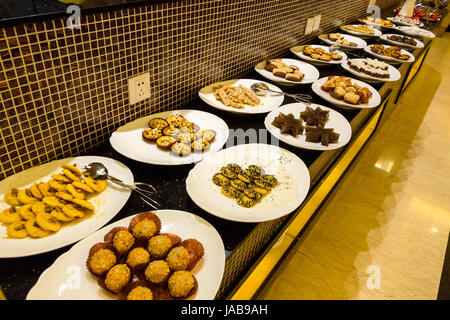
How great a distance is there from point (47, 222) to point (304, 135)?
121cm

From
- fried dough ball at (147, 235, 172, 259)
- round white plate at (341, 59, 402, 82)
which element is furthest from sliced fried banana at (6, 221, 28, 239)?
round white plate at (341, 59, 402, 82)

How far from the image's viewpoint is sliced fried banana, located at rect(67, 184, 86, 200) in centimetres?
106

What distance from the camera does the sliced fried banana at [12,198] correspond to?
103cm

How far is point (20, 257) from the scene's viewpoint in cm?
93

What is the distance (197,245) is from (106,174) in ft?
1.51

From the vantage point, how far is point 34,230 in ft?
3.09

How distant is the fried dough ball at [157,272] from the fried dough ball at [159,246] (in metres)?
0.04

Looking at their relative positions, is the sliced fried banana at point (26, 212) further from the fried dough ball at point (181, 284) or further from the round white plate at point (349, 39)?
the round white plate at point (349, 39)

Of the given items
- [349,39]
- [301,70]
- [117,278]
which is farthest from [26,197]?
[349,39]

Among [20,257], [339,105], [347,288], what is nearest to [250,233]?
[20,257]

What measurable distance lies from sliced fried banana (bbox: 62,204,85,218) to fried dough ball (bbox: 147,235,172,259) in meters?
0.26

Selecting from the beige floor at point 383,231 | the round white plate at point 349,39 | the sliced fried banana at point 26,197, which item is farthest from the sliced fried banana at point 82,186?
the round white plate at point 349,39
